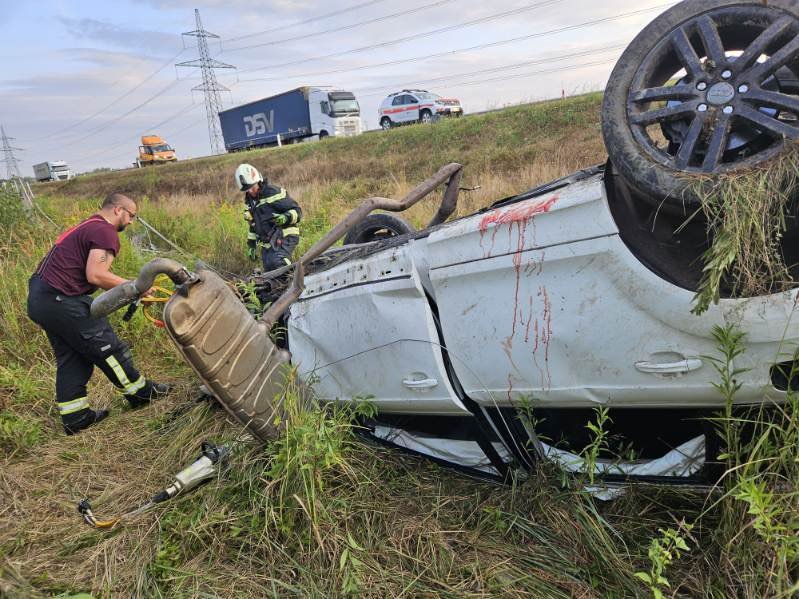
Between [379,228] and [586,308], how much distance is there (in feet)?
7.38

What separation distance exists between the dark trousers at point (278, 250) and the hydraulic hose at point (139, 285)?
3.65m

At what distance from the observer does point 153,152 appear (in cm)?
3616

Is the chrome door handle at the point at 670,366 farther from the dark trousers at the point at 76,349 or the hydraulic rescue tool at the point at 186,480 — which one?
the dark trousers at the point at 76,349

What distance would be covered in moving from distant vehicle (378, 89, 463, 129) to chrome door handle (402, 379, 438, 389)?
24547mm

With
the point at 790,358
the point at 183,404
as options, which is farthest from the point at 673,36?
the point at 183,404

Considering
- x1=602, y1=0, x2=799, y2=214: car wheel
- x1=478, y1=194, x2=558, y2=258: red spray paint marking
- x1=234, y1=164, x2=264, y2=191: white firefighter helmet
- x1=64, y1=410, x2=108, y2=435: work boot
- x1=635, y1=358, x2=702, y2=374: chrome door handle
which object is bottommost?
x1=64, y1=410, x2=108, y2=435: work boot

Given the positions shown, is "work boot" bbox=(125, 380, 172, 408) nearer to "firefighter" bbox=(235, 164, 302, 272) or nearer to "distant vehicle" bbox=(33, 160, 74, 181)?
"firefighter" bbox=(235, 164, 302, 272)

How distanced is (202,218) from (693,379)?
1008 cm

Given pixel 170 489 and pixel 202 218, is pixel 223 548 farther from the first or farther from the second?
pixel 202 218

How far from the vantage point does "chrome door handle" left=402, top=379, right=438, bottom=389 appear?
204cm

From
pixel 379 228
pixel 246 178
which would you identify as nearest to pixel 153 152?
pixel 246 178

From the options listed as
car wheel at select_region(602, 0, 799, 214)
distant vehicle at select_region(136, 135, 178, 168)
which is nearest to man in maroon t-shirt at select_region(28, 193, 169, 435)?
car wheel at select_region(602, 0, 799, 214)

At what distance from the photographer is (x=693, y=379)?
61.7 inches

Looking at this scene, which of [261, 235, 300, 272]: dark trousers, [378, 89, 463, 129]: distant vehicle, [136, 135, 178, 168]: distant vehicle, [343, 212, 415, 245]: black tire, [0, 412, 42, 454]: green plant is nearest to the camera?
[0, 412, 42, 454]: green plant
